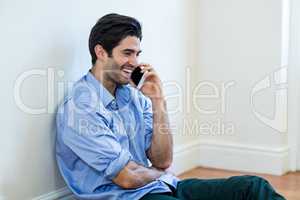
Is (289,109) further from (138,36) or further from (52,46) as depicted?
(52,46)

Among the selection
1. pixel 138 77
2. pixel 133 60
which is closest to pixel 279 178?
pixel 138 77

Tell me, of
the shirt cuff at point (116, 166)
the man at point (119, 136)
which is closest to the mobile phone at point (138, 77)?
the man at point (119, 136)

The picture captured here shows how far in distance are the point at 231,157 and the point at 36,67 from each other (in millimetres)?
1891

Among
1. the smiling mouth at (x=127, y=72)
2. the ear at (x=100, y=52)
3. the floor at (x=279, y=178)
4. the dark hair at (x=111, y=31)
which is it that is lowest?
the floor at (x=279, y=178)

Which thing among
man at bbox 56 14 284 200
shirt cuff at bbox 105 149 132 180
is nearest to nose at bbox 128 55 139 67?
man at bbox 56 14 284 200

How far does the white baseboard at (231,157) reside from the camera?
353cm

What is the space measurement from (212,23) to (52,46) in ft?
5.34

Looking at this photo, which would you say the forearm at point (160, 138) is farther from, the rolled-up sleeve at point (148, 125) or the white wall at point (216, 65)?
the white wall at point (216, 65)

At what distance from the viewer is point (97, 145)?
2.15 meters

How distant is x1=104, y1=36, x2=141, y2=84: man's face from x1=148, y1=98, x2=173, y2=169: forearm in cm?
20

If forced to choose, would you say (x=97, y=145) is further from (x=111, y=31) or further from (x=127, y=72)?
(x=111, y=31)

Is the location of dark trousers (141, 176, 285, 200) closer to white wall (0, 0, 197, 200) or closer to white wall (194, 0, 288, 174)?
white wall (0, 0, 197, 200)

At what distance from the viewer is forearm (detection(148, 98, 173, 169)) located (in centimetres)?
242

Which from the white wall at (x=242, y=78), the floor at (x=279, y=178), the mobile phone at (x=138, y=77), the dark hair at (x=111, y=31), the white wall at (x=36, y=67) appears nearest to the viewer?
the white wall at (x=36, y=67)
